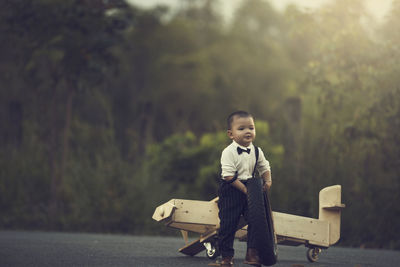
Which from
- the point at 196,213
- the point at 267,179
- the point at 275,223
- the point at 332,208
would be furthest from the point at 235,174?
the point at 332,208

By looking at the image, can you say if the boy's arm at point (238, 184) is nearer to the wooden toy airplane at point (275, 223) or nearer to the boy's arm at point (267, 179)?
the boy's arm at point (267, 179)

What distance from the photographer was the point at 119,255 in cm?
737

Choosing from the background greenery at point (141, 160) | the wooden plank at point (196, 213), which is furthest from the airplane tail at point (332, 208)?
the background greenery at point (141, 160)

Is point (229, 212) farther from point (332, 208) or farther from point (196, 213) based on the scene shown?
point (332, 208)

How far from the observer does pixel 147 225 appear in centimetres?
1234

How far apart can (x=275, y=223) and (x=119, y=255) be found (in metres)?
1.78

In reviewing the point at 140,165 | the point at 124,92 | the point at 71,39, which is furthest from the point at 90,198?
the point at 124,92

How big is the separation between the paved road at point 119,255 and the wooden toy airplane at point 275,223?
8.0 inches

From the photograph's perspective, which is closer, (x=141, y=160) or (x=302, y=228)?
(x=302, y=228)

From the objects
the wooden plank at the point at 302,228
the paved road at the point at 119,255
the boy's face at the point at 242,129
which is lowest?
the paved road at the point at 119,255

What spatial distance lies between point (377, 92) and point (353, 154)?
156 cm

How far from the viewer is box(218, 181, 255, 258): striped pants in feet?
20.7

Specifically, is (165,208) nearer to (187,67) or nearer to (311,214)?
(311,214)

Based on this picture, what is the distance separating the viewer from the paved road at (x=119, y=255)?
6.68 meters
